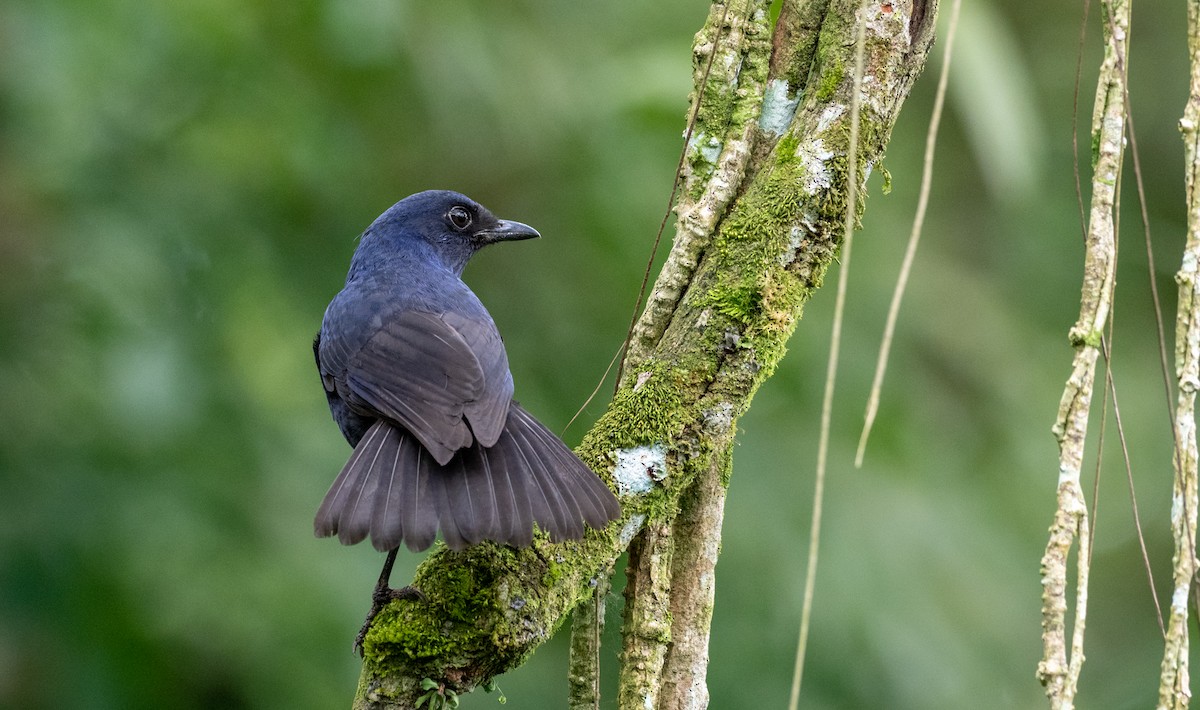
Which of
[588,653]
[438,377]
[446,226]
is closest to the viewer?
[588,653]

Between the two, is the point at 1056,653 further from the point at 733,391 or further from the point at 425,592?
the point at 425,592

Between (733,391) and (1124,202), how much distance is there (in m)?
5.25

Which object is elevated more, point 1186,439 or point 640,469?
point 640,469

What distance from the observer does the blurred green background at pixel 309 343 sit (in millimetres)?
4453

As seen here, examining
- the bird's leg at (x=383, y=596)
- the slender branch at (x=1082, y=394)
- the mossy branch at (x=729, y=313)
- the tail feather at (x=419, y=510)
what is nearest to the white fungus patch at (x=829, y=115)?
the mossy branch at (x=729, y=313)

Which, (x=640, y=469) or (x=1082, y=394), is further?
(x=640, y=469)

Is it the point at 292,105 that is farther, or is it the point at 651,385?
the point at 292,105

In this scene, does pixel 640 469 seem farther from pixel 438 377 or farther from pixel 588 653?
pixel 438 377

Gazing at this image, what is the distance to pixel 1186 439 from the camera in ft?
6.63

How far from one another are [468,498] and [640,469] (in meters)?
0.44

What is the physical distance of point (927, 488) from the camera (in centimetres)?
541

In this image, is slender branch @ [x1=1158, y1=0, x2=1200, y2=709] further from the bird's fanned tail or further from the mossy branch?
the bird's fanned tail

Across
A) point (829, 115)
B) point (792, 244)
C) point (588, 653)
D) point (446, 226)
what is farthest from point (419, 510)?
point (446, 226)

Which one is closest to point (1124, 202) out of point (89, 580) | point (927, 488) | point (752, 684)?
point (927, 488)
